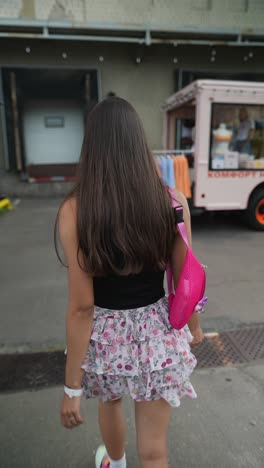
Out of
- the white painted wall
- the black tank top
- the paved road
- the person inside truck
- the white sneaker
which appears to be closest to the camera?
the black tank top

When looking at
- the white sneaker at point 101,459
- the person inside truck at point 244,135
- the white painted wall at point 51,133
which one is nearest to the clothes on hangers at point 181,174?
the person inside truck at point 244,135

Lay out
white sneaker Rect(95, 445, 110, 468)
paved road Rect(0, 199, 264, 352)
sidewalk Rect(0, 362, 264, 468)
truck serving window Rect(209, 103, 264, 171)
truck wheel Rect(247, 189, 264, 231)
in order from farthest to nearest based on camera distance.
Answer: truck wheel Rect(247, 189, 264, 231) → truck serving window Rect(209, 103, 264, 171) → paved road Rect(0, 199, 264, 352) → sidewalk Rect(0, 362, 264, 468) → white sneaker Rect(95, 445, 110, 468)

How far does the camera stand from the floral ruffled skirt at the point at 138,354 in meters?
1.29

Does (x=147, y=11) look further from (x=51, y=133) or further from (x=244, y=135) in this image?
(x=244, y=135)

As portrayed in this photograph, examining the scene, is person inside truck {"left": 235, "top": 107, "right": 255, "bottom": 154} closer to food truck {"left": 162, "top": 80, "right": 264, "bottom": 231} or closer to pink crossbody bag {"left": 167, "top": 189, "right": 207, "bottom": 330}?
food truck {"left": 162, "top": 80, "right": 264, "bottom": 231}

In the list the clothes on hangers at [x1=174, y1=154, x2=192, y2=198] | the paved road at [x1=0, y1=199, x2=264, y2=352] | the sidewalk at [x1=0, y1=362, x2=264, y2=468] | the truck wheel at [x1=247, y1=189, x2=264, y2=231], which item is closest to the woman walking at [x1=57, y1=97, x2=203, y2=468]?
the sidewalk at [x1=0, y1=362, x2=264, y2=468]

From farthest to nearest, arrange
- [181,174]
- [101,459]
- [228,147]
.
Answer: [228,147], [181,174], [101,459]

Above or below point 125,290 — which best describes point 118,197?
above

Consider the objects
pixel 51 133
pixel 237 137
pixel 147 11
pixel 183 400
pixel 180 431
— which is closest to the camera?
pixel 180 431

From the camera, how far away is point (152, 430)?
1.32 m

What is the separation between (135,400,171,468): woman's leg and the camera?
51.8 inches

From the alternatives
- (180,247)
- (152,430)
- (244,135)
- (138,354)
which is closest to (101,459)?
(152,430)

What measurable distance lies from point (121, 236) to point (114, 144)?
1.04 ft

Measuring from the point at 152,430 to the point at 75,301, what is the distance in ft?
1.94
